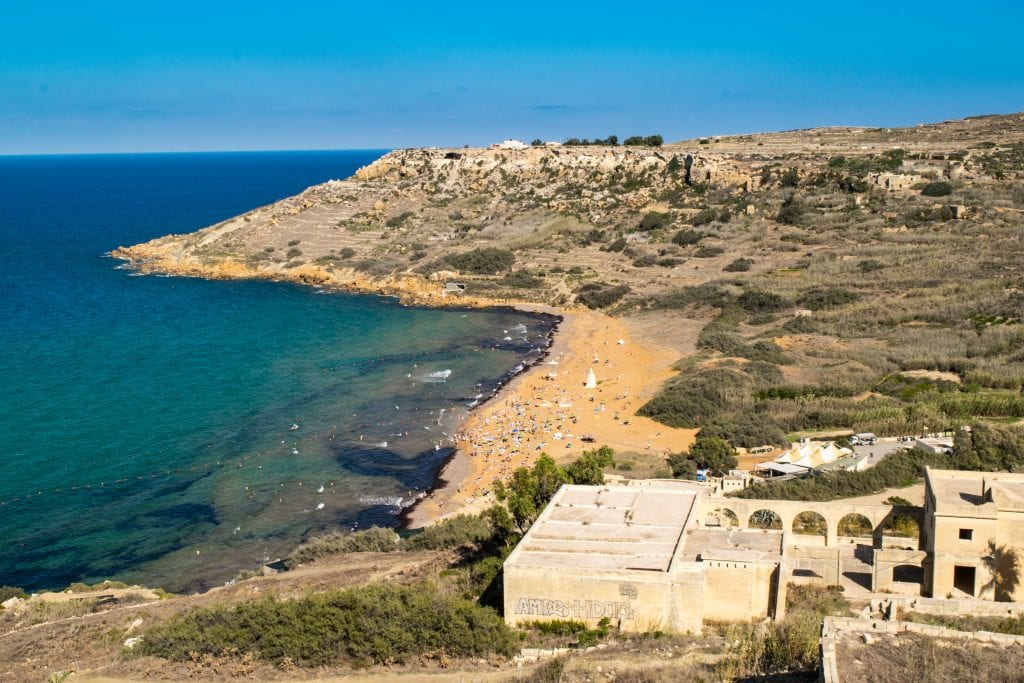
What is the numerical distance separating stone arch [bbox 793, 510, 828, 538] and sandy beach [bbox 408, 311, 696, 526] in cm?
900

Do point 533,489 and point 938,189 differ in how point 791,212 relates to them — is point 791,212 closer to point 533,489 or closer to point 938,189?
point 938,189

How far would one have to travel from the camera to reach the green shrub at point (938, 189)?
66562mm

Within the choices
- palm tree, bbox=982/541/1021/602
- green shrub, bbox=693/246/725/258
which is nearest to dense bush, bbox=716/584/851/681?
palm tree, bbox=982/541/1021/602

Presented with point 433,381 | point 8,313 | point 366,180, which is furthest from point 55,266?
point 433,381

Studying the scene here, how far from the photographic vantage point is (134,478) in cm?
3195

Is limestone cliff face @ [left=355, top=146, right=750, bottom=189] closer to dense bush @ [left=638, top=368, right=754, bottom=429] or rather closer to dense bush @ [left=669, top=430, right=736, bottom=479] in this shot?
dense bush @ [left=638, top=368, right=754, bottom=429]

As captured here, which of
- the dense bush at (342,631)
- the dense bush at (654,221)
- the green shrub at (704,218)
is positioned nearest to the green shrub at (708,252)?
the green shrub at (704,218)

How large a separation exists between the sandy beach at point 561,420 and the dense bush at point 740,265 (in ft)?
43.4

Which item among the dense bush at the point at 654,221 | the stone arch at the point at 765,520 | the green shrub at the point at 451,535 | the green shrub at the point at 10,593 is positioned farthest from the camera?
the dense bush at the point at 654,221

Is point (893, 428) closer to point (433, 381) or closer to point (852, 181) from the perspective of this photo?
point (433, 381)

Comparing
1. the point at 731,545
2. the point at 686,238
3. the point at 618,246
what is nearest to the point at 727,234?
the point at 686,238

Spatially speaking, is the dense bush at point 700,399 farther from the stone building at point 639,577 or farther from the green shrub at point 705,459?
the stone building at point 639,577

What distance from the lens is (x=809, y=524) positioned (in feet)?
74.6

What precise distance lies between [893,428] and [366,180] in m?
81.0
